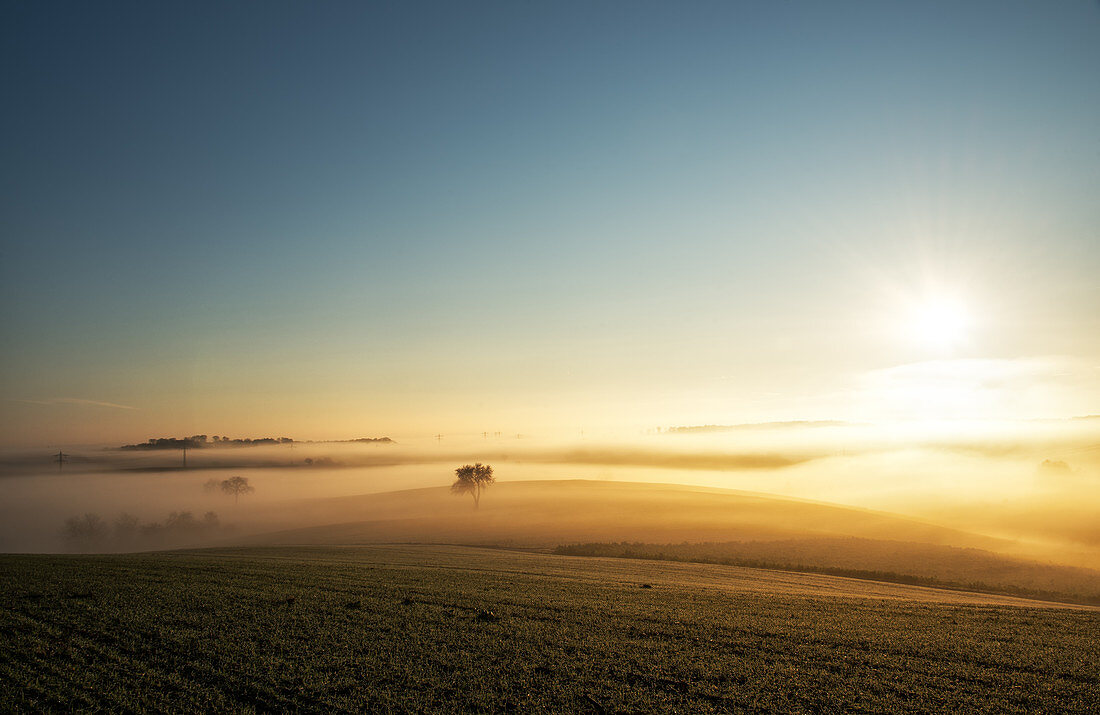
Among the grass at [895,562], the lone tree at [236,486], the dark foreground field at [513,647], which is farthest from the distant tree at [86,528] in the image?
the grass at [895,562]

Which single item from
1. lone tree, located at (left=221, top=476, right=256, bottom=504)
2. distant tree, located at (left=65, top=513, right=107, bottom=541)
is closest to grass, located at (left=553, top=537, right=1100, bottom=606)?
distant tree, located at (left=65, top=513, right=107, bottom=541)

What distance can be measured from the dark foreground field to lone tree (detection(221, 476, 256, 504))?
500ft

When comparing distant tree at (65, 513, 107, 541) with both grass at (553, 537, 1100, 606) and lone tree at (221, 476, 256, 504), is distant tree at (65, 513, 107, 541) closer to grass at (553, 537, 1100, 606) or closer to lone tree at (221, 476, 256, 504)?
lone tree at (221, 476, 256, 504)

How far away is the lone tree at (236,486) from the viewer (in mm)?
159625

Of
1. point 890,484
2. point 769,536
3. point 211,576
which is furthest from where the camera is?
point 890,484

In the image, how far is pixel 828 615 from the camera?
21.5 meters

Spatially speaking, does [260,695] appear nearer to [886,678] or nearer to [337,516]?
[886,678]

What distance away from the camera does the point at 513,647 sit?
17.1m

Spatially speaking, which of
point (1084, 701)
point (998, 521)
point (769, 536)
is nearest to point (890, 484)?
point (998, 521)

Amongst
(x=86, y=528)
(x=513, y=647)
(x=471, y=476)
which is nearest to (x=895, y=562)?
(x=513, y=647)

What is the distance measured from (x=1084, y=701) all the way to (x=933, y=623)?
7.06 metres

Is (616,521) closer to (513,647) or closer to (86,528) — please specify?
(513,647)

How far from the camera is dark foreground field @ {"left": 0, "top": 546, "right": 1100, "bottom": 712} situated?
1366 centimetres

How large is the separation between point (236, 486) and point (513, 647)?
174046 mm
